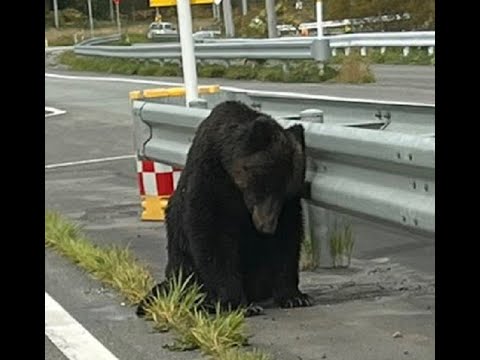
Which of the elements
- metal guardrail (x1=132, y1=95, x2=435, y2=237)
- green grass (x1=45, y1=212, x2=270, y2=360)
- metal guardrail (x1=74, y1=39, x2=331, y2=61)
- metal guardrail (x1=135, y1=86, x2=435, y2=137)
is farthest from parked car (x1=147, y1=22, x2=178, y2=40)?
metal guardrail (x1=132, y1=95, x2=435, y2=237)

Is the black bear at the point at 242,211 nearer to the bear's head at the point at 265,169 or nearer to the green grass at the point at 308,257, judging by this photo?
the bear's head at the point at 265,169

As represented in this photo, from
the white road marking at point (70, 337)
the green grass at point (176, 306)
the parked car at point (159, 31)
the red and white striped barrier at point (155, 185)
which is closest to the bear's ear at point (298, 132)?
the green grass at point (176, 306)

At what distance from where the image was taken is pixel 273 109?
9.33m

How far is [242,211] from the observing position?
593cm

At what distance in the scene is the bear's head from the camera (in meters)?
5.73

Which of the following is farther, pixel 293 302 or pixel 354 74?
pixel 354 74

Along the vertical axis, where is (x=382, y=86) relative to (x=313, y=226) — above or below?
below

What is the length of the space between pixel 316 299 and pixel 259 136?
1123 mm

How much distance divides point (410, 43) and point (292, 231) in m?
25.6

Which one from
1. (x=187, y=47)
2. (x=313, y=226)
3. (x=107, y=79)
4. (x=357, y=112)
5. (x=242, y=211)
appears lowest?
(x=107, y=79)

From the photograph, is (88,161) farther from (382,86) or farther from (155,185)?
(382,86)

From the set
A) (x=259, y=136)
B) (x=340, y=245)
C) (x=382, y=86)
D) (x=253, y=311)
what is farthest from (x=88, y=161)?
(x=382, y=86)
